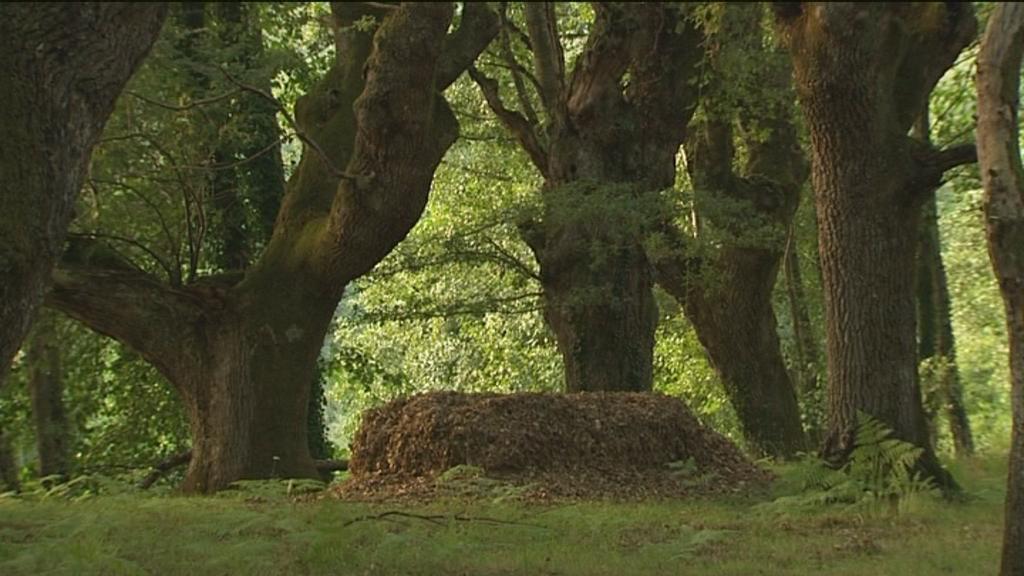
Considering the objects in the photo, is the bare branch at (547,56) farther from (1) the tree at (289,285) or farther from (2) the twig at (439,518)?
(2) the twig at (439,518)

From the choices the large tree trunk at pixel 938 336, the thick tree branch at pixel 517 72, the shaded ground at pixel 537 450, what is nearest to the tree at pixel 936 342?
the large tree trunk at pixel 938 336

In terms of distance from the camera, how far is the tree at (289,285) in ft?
44.0

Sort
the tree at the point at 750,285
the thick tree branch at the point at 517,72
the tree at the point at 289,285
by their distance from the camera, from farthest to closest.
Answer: the thick tree branch at the point at 517,72 → the tree at the point at 750,285 → the tree at the point at 289,285

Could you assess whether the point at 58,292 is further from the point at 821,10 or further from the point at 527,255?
the point at 527,255

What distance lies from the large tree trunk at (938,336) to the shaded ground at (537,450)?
443 inches

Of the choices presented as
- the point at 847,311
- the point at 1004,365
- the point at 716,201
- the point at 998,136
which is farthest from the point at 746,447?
the point at 1004,365

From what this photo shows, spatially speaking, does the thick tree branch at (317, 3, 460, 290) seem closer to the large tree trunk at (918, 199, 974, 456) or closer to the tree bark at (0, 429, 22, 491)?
the tree bark at (0, 429, 22, 491)

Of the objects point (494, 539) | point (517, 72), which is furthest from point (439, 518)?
point (517, 72)

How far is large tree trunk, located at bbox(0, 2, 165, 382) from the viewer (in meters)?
6.77

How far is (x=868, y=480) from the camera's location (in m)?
11.0

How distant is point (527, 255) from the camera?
83.0 ft

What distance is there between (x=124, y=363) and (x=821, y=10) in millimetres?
13362

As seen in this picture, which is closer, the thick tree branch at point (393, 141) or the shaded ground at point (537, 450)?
the shaded ground at point (537, 450)

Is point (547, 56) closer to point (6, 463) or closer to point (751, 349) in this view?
point (751, 349)
